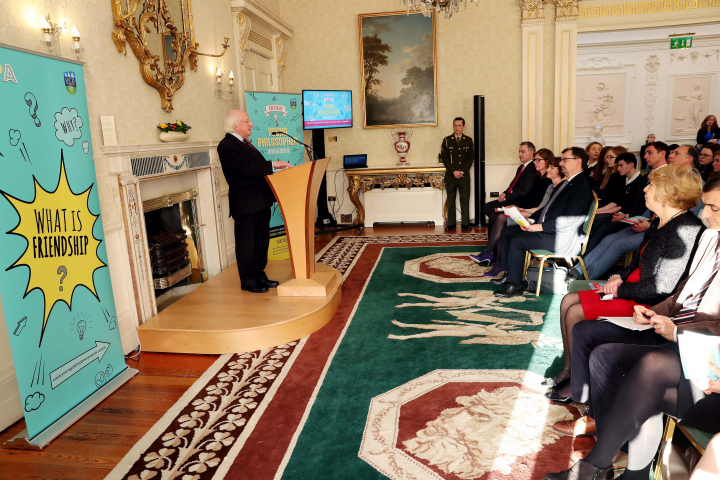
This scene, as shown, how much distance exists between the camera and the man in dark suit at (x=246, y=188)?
13.5 ft

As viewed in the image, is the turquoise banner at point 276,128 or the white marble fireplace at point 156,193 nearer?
the white marble fireplace at point 156,193

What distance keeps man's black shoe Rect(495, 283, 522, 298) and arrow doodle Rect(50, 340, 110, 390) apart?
3153 millimetres

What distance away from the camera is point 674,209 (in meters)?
2.35

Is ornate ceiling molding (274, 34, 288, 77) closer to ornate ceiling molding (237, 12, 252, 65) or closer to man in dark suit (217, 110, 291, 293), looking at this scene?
ornate ceiling molding (237, 12, 252, 65)

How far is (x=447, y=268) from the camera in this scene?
17.9 ft

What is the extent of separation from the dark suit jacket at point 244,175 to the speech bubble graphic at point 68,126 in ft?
4.29

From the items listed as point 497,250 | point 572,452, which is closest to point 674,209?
point 572,452

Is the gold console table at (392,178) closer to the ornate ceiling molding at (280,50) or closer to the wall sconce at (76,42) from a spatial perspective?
the ornate ceiling molding at (280,50)

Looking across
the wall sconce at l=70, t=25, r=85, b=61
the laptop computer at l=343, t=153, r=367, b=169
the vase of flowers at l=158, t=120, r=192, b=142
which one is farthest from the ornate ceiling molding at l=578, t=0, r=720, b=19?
the wall sconce at l=70, t=25, r=85, b=61

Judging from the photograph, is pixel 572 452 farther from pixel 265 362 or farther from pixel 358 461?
pixel 265 362

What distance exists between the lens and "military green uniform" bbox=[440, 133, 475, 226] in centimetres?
765

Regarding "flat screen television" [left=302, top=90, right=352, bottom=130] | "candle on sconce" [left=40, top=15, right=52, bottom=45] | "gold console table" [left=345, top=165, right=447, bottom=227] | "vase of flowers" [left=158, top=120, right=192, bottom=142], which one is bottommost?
"gold console table" [left=345, top=165, right=447, bottom=227]

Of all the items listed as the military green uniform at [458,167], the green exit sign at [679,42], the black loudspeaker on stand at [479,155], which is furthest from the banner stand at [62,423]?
the green exit sign at [679,42]

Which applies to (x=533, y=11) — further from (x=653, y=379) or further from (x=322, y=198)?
(x=653, y=379)
